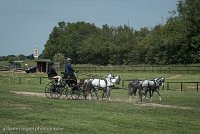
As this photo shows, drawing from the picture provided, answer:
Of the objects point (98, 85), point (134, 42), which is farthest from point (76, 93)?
point (134, 42)

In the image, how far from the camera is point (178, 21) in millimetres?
101688

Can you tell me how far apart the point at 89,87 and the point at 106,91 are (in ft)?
3.50

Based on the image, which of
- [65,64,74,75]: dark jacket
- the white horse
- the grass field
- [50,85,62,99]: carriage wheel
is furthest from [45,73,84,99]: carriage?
the grass field

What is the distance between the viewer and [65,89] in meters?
28.5

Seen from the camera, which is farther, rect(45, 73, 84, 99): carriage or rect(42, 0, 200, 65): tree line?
rect(42, 0, 200, 65): tree line

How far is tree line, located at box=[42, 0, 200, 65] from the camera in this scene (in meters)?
100

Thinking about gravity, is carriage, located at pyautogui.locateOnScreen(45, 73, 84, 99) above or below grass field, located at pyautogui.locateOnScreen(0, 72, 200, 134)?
above

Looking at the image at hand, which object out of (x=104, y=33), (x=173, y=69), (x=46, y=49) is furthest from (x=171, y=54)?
(x=46, y=49)

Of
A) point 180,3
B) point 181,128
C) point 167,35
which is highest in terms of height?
point 180,3

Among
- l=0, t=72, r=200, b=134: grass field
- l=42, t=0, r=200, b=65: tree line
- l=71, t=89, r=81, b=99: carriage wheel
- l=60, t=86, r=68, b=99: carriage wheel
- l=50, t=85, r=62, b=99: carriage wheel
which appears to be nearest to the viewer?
l=0, t=72, r=200, b=134: grass field

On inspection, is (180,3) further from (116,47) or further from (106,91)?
(106,91)

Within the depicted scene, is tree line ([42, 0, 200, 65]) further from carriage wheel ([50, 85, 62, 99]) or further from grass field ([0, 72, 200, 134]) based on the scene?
grass field ([0, 72, 200, 134])

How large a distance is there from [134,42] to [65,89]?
314 ft

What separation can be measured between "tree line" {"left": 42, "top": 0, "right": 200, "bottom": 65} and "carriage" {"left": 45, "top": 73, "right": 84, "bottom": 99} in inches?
2827
